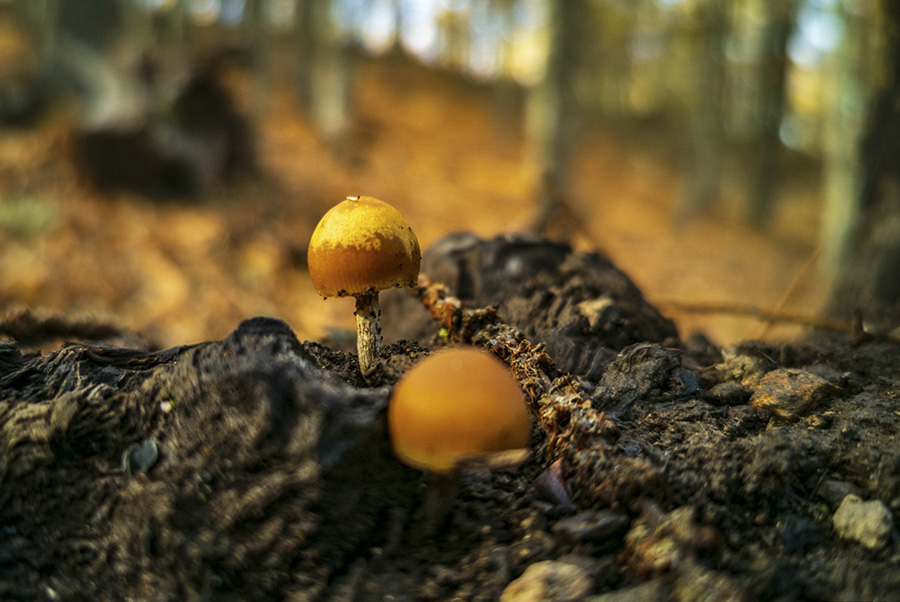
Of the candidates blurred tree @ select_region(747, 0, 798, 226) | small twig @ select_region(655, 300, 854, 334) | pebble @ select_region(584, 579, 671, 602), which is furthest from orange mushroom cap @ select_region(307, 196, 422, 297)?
blurred tree @ select_region(747, 0, 798, 226)

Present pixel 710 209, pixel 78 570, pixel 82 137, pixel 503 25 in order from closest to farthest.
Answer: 1. pixel 78 570
2. pixel 82 137
3. pixel 710 209
4. pixel 503 25

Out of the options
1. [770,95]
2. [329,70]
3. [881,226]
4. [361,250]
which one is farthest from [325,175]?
[770,95]

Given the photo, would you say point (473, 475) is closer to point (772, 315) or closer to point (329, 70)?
point (772, 315)

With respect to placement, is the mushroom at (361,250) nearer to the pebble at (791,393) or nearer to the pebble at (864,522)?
the pebble at (791,393)

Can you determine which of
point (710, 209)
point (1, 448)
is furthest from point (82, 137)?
point (710, 209)

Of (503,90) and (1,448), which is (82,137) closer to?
(1,448)

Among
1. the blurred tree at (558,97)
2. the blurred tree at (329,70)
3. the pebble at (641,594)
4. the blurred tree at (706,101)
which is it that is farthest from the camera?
the blurred tree at (706,101)

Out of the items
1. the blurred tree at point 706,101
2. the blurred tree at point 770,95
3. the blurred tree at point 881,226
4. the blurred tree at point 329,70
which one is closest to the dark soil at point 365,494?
the blurred tree at point 881,226
